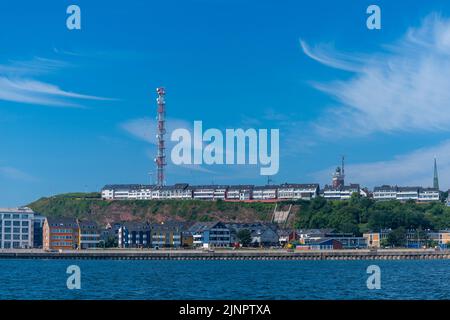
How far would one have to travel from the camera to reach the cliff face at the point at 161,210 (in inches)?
5522

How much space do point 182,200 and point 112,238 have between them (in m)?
28.6

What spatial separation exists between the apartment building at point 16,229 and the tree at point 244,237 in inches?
1216

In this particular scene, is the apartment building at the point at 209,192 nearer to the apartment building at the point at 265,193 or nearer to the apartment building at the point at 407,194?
the apartment building at the point at 265,193

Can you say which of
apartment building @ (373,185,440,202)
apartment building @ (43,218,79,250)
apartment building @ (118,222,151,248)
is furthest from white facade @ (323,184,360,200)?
apartment building @ (43,218,79,250)

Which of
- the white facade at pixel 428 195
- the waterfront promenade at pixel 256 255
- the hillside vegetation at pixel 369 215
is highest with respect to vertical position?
the white facade at pixel 428 195

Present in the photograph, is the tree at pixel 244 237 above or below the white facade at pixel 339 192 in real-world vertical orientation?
below

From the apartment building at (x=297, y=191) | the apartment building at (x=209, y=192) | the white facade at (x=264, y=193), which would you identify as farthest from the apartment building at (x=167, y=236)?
the white facade at (x=264, y=193)

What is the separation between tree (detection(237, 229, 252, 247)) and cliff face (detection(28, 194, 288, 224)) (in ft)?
64.8

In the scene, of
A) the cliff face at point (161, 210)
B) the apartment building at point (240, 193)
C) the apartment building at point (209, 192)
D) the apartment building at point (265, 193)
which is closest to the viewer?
the cliff face at point (161, 210)

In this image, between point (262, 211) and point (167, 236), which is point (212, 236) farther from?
point (262, 211)

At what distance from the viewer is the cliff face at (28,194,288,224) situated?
140250 millimetres

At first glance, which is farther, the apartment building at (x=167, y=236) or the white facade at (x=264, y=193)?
the white facade at (x=264, y=193)

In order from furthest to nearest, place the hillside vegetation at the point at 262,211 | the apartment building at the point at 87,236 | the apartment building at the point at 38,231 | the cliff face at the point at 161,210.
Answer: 1. the cliff face at the point at 161,210
2. the apartment building at the point at 38,231
3. the hillside vegetation at the point at 262,211
4. the apartment building at the point at 87,236

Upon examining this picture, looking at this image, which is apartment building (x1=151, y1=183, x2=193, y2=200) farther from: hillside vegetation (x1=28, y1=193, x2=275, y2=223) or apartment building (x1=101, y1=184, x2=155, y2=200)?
hillside vegetation (x1=28, y1=193, x2=275, y2=223)
